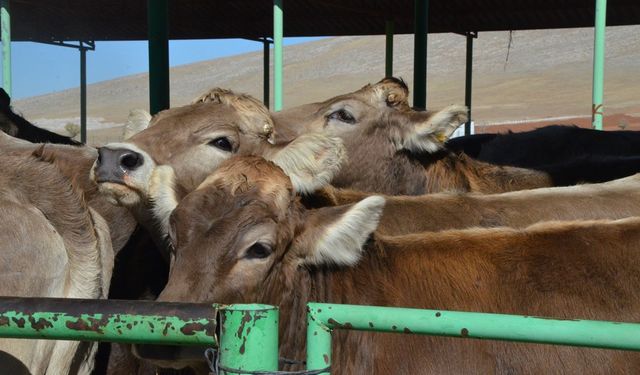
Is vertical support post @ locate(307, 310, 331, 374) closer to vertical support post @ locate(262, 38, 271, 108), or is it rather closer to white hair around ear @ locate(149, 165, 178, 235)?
white hair around ear @ locate(149, 165, 178, 235)

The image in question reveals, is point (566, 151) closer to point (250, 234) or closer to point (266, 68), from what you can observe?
point (250, 234)

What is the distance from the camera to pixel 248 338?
1.88m

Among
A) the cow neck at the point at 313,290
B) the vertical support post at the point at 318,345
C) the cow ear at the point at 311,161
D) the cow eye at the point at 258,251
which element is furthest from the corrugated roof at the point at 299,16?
the vertical support post at the point at 318,345

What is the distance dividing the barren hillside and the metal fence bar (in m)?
47.0

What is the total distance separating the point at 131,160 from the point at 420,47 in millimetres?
8193

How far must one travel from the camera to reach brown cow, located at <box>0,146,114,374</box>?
326cm

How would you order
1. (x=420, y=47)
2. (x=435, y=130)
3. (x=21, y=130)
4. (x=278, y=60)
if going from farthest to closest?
(x=420, y=47) < (x=278, y=60) < (x=21, y=130) < (x=435, y=130)

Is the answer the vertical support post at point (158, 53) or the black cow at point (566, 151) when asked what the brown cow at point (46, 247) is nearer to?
the black cow at point (566, 151)

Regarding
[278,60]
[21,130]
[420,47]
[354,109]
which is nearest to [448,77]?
[420,47]

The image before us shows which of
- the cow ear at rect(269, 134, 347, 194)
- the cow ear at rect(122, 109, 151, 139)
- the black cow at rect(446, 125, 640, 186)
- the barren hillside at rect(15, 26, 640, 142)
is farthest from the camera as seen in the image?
the barren hillside at rect(15, 26, 640, 142)

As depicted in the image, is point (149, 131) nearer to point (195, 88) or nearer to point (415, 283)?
point (415, 283)

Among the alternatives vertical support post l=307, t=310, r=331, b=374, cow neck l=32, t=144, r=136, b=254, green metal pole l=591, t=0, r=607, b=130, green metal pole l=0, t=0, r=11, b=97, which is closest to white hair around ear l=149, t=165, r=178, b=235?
cow neck l=32, t=144, r=136, b=254

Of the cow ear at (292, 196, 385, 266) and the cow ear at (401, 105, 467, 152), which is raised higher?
the cow ear at (401, 105, 467, 152)

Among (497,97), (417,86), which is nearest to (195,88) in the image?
(497,97)
